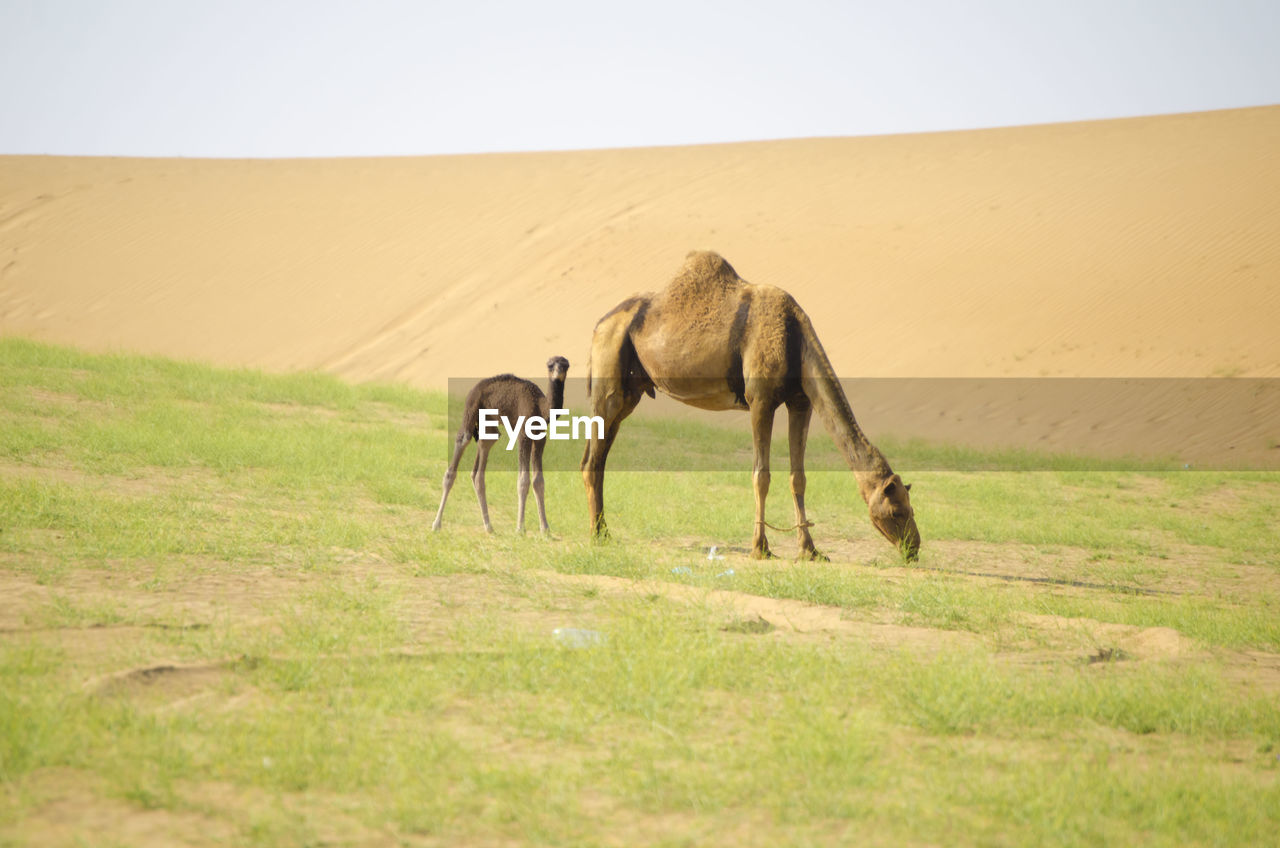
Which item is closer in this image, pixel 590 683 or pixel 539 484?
pixel 590 683

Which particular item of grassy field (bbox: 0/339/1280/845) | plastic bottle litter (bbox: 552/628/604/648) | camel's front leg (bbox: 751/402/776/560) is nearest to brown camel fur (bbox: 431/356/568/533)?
grassy field (bbox: 0/339/1280/845)

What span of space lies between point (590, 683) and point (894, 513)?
14.7 ft

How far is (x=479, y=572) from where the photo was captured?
7891 mm

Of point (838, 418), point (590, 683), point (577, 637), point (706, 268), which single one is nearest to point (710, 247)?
point (706, 268)

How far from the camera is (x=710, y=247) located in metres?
34.4

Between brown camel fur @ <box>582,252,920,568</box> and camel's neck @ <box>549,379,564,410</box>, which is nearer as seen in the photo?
brown camel fur @ <box>582,252,920,568</box>

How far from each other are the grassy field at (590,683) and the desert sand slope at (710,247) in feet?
55.0

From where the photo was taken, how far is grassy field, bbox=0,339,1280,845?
3.91 metres

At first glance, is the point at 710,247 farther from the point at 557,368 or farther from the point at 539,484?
the point at 539,484

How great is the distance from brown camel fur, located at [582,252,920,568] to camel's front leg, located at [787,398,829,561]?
0.4 inches

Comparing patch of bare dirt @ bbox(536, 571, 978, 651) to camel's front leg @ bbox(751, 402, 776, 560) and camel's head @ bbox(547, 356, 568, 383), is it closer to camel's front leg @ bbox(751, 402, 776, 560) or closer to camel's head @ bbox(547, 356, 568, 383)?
camel's front leg @ bbox(751, 402, 776, 560)

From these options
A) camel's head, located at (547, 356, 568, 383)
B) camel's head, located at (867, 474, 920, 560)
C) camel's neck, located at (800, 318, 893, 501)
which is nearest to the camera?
camel's head, located at (867, 474, 920, 560)

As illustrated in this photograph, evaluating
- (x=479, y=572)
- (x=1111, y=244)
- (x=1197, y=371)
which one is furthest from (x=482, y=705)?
(x=1111, y=244)

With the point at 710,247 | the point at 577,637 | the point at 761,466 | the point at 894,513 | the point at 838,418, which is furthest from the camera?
the point at 710,247
